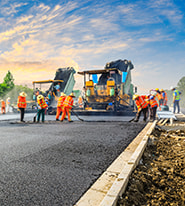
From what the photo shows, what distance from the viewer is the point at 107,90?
12336 mm

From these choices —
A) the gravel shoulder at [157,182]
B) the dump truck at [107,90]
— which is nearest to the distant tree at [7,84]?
the dump truck at [107,90]

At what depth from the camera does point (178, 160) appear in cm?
322

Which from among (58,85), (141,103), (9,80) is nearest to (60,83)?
(58,85)

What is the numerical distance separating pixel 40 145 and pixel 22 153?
69 cm

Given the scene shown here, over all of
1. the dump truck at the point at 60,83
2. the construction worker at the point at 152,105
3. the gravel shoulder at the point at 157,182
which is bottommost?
the gravel shoulder at the point at 157,182

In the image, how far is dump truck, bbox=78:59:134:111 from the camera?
1228 centimetres

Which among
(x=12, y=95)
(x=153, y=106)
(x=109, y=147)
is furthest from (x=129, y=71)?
(x=12, y=95)

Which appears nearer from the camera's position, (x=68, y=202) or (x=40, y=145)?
(x=68, y=202)

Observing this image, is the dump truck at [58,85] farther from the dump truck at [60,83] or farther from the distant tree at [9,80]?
the distant tree at [9,80]

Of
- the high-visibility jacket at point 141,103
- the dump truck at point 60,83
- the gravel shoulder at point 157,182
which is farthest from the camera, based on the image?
the dump truck at point 60,83

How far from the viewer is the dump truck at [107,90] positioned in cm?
1228

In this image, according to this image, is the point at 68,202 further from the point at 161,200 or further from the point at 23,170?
the point at 23,170

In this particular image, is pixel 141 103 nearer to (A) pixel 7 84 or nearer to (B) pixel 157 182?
(B) pixel 157 182

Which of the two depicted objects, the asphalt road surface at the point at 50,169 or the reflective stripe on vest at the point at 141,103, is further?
the reflective stripe on vest at the point at 141,103
